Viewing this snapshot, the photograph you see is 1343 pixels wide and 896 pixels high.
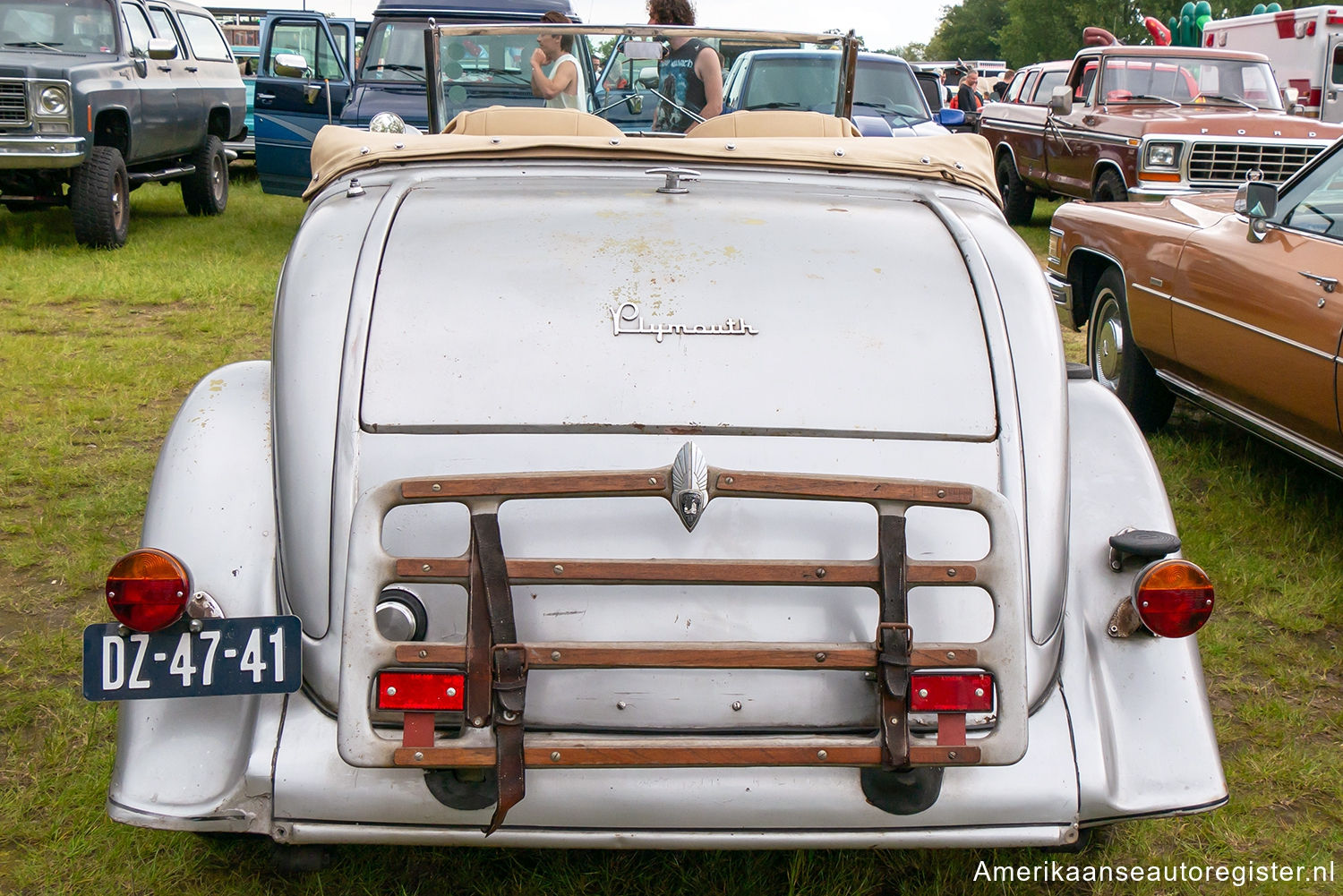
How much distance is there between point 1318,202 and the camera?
4473 mm

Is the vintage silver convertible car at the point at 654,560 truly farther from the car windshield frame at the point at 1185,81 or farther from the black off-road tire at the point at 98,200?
the car windshield frame at the point at 1185,81

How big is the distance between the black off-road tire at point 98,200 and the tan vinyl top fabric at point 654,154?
7550 mm

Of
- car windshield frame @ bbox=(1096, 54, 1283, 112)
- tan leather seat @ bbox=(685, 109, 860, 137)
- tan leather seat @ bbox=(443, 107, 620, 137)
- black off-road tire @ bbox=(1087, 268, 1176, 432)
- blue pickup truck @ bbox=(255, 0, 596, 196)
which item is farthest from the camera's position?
car windshield frame @ bbox=(1096, 54, 1283, 112)

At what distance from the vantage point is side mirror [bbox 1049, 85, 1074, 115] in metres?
11.5

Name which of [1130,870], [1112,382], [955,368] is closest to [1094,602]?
[955,368]

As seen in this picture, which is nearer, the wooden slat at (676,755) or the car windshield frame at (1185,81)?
the wooden slat at (676,755)

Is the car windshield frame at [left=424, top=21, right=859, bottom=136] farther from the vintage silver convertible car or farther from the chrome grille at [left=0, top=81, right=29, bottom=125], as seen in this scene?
the chrome grille at [left=0, top=81, right=29, bottom=125]

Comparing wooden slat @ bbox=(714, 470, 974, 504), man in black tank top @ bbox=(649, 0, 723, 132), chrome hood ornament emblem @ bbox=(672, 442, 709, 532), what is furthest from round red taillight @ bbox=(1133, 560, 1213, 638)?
man in black tank top @ bbox=(649, 0, 723, 132)

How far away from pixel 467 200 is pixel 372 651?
1286 millimetres

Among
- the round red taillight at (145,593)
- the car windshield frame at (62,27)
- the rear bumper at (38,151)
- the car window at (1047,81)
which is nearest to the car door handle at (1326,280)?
the round red taillight at (145,593)

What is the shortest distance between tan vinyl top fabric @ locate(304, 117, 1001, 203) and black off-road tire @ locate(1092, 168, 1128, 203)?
25.9ft

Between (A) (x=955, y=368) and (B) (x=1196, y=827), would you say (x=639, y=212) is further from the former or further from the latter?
(B) (x=1196, y=827)

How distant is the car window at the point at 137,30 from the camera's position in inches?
420

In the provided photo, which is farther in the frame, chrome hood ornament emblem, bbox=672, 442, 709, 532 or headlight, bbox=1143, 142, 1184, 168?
headlight, bbox=1143, 142, 1184, 168
